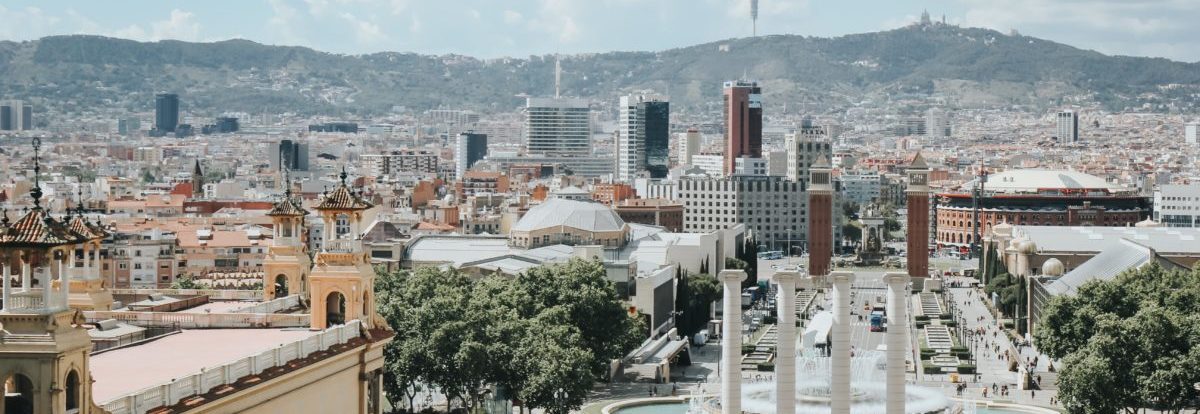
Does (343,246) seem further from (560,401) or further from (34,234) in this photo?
(560,401)

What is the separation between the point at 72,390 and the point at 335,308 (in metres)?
13.2

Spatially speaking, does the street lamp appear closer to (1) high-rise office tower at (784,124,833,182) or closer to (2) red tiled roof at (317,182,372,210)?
(2) red tiled roof at (317,182,372,210)

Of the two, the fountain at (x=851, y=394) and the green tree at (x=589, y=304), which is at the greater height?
the green tree at (x=589, y=304)

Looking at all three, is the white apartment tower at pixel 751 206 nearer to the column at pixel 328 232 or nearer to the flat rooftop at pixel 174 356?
the column at pixel 328 232

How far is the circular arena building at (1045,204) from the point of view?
164m

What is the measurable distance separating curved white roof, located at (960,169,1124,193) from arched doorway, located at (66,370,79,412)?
14984cm

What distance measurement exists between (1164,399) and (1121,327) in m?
2.39

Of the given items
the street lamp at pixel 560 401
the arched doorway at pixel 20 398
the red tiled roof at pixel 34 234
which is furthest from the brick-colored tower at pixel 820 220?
the arched doorway at pixel 20 398

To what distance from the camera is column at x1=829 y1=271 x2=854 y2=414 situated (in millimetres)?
40688

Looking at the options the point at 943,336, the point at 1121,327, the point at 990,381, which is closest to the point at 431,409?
the point at 1121,327

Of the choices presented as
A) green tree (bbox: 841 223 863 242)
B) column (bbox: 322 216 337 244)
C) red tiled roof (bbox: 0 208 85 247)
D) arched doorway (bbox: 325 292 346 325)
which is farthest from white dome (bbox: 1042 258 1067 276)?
green tree (bbox: 841 223 863 242)

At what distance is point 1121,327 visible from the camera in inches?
2173

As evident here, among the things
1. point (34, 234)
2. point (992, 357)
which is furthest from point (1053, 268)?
point (34, 234)

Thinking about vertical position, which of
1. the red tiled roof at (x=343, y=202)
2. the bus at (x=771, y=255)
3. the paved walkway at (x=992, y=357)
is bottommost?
the paved walkway at (x=992, y=357)
